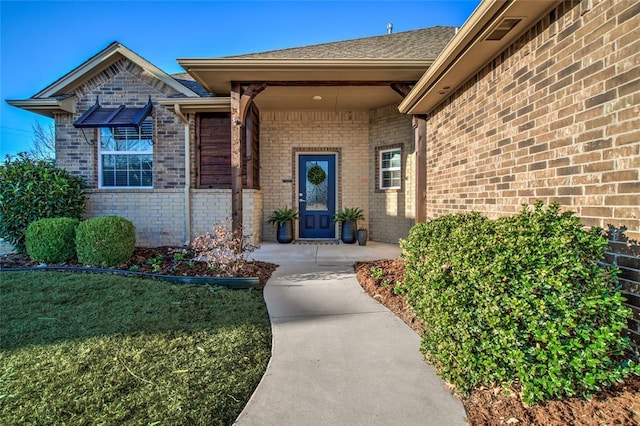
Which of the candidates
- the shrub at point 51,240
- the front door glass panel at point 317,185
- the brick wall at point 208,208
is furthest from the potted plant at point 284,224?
the shrub at point 51,240

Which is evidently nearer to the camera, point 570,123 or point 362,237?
point 570,123

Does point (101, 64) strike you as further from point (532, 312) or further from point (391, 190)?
point (532, 312)

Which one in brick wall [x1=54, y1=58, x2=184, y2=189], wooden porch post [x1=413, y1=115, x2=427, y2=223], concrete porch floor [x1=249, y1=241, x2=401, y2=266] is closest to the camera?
wooden porch post [x1=413, y1=115, x2=427, y2=223]

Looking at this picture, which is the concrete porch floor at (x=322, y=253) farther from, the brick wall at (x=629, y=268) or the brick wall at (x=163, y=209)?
the brick wall at (x=629, y=268)

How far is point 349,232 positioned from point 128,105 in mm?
5993

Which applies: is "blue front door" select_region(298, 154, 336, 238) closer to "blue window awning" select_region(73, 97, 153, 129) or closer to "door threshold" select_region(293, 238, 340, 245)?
"door threshold" select_region(293, 238, 340, 245)

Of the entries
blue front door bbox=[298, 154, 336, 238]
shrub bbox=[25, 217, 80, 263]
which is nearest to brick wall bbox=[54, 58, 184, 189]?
shrub bbox=[25, 217, 80, 263]

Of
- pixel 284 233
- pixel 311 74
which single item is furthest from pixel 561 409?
pixel 284 233

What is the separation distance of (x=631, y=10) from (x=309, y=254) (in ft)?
18.7

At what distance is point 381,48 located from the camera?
690 cm

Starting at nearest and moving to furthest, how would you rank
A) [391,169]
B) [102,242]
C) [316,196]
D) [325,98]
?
[102,242] → [325,98] → [391,169] → [316,196]

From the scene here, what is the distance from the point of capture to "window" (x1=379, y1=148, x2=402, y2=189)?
846 cm

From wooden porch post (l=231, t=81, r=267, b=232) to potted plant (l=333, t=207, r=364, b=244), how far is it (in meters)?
2.90

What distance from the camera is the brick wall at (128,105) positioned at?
7863mm
